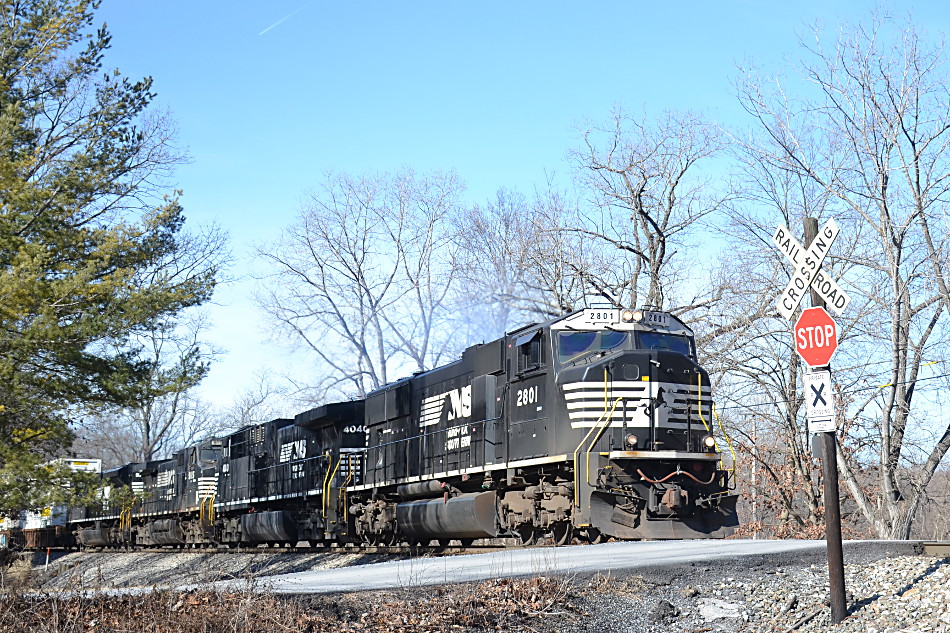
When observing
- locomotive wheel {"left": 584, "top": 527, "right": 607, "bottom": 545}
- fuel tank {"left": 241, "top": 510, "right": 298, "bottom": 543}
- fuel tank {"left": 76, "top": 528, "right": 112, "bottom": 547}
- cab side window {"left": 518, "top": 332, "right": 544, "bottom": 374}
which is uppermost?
Result: cab side window {"left": 518, "top": 332, "right": 544, "bottom": 374}

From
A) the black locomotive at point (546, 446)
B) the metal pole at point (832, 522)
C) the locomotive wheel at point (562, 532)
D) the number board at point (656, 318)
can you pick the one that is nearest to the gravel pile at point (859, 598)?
the metal pole at point (832, 522)

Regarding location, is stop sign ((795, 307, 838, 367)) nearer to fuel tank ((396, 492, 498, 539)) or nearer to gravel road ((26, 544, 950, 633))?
gravel road ((26, 544, 950, 633))

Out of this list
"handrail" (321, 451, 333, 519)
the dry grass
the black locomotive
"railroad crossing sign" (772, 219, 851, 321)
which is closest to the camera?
the dry grass

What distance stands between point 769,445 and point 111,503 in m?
15.5

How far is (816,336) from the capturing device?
8070 millimetres

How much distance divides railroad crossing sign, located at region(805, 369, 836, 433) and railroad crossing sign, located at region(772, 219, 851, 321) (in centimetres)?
62

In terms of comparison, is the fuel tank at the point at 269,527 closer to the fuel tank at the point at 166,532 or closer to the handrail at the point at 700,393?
the fuel tank at the point at 166,532

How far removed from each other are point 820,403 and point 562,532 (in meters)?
5.77

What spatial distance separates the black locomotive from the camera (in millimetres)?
12086

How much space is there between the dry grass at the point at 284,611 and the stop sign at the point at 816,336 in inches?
115

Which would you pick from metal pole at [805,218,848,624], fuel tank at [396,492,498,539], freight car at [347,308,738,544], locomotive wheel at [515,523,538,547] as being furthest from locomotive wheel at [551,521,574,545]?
metal pole at [805,218,848,624]

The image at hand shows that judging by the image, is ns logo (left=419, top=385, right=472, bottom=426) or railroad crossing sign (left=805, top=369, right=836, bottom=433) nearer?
railroad crossing sign (left=805, top=369, right=836, bottom=433)

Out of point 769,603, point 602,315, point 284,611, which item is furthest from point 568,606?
point 602,315

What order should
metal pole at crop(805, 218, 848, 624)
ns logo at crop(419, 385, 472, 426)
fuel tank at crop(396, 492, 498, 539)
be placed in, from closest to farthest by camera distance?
metal pole at crop(805, 218, 848, 624)
fuel tank at crop(396, 492, 498, 539)
ns logo at crop(419, 385, 472, 426)
